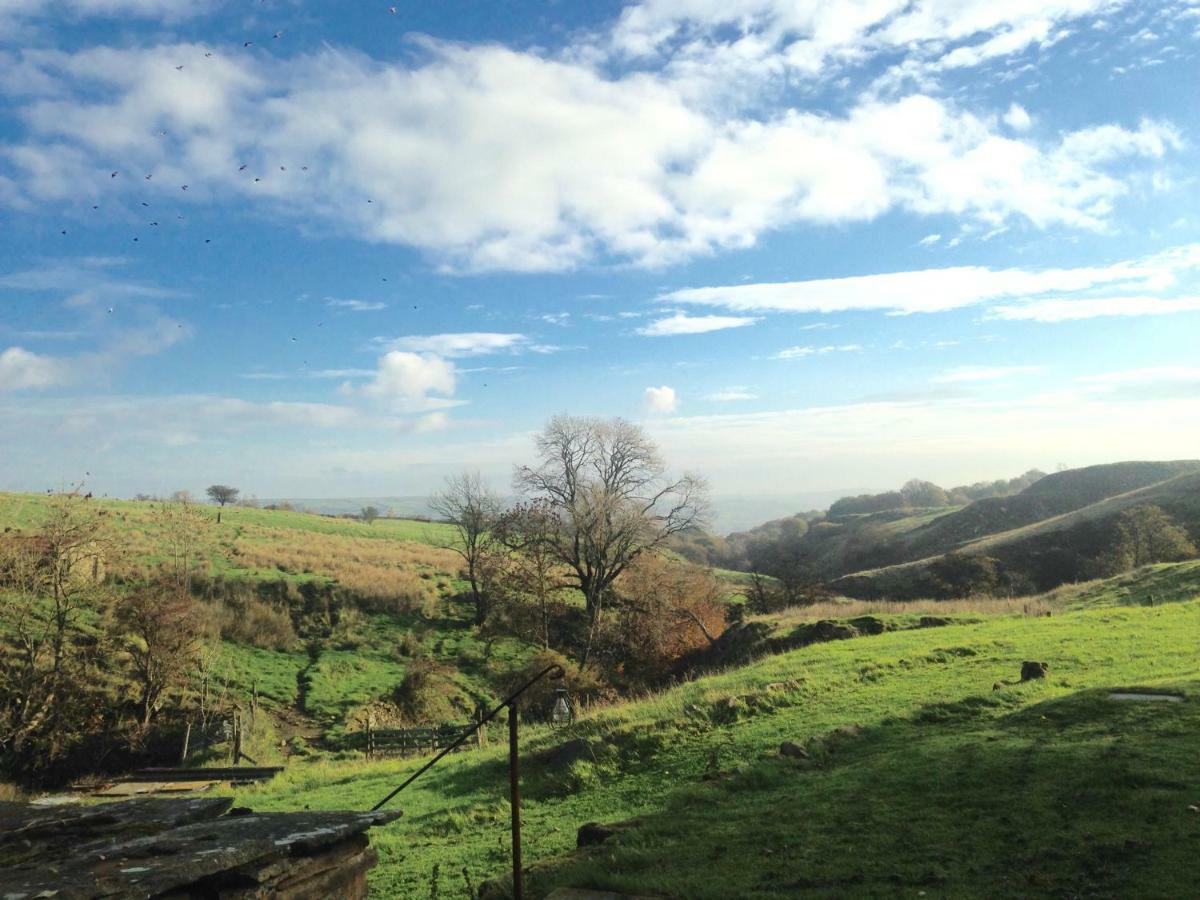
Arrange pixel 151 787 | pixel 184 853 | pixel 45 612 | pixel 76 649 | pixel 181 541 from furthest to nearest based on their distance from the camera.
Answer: pixel 181 541 → pixel 45 612 → pixel 76 649 → pixel 151 787 → pixel 184 853

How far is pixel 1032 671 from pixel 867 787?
8061mm

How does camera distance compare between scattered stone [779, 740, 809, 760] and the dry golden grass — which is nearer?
scattered stone [779, 740, 809, 760]

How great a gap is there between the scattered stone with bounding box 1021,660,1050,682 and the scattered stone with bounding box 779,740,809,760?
6.34 meters

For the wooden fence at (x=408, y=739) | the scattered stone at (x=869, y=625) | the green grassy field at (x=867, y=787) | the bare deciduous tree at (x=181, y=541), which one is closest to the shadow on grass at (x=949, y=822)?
the green grassy field at (x=867, y=787)

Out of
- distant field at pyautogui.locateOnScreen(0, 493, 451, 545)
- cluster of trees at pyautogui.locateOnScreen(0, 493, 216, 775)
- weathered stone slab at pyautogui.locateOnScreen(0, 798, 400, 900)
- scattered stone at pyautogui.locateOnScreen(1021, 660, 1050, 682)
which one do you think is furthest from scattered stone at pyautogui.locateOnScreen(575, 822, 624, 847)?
distant field at pyautogui.locateOnScreen(0, 493, 451, 545)

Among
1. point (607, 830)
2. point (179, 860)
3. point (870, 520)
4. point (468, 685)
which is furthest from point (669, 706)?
point (870, 520)

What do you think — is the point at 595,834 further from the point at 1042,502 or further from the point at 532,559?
the point at 1042,502

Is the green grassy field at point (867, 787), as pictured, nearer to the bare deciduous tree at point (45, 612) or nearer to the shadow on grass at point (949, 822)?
the shadow on grass at point (949, 822)

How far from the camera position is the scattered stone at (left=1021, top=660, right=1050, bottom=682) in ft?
47.1

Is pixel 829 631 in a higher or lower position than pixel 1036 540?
lower

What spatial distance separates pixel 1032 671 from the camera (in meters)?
14.4

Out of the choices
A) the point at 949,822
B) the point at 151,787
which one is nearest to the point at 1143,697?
the point at 949,822

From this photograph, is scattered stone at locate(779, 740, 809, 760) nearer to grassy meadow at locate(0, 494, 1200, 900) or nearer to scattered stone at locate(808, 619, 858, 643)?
grassy meadow at locate(0, 494, 1200, 900)

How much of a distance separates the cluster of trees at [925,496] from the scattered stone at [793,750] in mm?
128332
